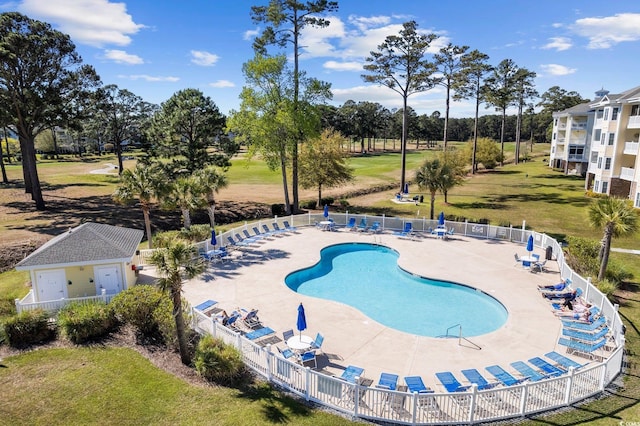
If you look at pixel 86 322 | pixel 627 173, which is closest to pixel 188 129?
pixel 86 322

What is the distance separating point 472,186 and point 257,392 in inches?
1874

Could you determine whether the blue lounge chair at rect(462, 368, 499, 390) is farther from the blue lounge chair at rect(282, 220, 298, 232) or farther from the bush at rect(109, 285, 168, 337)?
the blue lounge chair at rect(282, 220, 298, 232)

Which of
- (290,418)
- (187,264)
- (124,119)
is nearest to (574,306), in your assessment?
(290,418)

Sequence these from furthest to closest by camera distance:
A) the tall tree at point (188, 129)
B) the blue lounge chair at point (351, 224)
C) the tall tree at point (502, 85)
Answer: the tall tree at point (502, 85) → the tall tree at point (188, 129) → the blue lounge chair at point (351, 224)

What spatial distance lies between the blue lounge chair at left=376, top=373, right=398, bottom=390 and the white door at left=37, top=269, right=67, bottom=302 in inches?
590

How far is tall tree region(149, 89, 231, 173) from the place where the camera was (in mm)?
40750

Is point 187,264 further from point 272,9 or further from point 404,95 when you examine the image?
point 404,95

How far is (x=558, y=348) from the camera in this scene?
43.7 feet

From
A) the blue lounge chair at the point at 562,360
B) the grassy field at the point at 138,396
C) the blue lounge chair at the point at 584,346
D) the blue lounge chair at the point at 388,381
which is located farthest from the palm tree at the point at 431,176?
the blue lounge chair at the point at 388,381

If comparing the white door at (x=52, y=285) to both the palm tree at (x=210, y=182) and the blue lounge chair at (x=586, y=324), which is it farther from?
the blue lounge chair at (x=586, y=324)

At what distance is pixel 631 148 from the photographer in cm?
3794

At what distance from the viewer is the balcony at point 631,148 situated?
3700 centimetres

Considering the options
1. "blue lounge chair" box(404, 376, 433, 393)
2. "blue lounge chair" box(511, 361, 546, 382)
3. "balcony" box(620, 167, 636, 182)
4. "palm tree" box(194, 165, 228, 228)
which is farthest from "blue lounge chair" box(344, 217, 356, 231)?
"balcony" box(620, 167, 636, 182)

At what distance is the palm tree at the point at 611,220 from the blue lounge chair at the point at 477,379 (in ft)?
37.6
